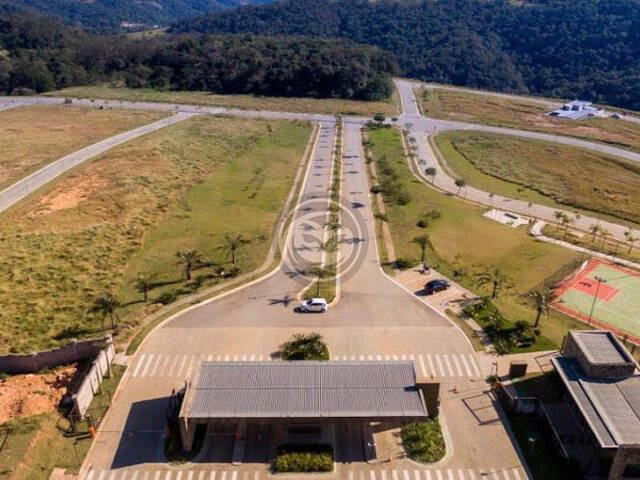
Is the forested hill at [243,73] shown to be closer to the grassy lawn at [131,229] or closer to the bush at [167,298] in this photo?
the grassy lawn at [131,229]

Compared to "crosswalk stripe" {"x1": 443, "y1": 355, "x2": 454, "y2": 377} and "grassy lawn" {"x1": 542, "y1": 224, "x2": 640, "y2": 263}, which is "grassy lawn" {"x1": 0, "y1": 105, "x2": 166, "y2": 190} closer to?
"crosswalk stripe" {"x1": 443, "y1": 355, "x2": 454, "y2": 377}

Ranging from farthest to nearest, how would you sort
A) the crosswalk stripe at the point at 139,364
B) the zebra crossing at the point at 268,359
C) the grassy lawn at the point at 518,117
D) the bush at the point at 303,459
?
1. the grassy lawn at the point at 518,117
2. the zebra crossing at the point at 268,359
3. the crosswalk stripe at the point at 139,364
4. the bush at the point at 303,459

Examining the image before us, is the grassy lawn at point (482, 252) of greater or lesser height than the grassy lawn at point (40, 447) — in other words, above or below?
above

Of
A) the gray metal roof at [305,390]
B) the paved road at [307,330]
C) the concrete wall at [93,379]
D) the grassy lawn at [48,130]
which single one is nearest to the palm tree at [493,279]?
the paved road at [307,330]

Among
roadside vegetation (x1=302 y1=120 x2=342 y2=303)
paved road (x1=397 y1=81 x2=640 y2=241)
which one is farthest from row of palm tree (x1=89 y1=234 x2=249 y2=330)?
paved road (x1=397 y1=81 x2=640 y2=241)

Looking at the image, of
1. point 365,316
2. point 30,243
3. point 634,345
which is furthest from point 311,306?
point 30,243
